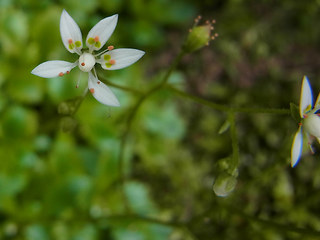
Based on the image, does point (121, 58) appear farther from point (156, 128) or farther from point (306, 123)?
point (156, 128)

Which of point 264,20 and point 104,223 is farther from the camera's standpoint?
point 264,20

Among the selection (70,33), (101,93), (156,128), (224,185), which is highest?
(156,128)

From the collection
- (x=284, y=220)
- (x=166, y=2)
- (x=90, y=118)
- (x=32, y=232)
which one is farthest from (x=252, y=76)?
(x=32, y=232)

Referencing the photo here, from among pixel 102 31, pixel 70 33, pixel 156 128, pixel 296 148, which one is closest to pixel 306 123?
pixel 296 148

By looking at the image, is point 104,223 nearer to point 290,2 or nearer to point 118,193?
point 118,193

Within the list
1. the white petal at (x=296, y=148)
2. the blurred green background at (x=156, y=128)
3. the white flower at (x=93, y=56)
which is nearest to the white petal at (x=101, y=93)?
the white flower at (x=93, y=56)

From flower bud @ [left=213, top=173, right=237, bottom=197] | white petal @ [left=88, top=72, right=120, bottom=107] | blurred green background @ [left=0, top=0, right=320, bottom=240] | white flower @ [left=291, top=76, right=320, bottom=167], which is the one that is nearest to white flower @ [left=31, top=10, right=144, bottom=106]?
white petal @ [left=88, top=72, right=120, bottom=107]

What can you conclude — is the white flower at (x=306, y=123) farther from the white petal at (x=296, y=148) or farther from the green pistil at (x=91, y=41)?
the green pistil at (x=91, y=41)

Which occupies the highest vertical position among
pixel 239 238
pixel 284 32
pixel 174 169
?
pixel 284 32
